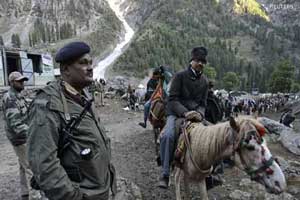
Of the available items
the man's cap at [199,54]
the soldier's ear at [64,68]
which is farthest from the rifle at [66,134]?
the man's cap at [199,54]

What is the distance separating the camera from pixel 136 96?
70.2ft

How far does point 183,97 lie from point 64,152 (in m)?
3.14

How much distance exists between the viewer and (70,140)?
2.06 metres

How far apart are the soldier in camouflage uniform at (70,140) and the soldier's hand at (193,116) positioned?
2.35 m

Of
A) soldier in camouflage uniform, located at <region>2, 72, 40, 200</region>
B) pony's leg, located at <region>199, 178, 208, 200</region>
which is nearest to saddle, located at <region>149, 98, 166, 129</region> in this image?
pony's leg, located at <region>199, 178, 208, 200</region>

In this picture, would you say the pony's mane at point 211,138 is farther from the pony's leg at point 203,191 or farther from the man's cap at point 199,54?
the man's cap at point 199,54

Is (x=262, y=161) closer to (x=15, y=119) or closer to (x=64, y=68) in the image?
(x=64, y=68)

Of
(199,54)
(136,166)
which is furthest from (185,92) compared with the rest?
(136,166)

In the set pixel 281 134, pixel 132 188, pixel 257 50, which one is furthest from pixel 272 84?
pixel 257 50

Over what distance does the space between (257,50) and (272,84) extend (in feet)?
281

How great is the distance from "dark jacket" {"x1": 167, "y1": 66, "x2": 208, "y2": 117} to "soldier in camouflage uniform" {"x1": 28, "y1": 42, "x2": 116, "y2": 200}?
2602 mm

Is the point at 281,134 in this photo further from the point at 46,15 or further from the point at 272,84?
the point at 46,15

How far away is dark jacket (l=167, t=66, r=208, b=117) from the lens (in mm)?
4884

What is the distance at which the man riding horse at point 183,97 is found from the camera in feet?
15.7
